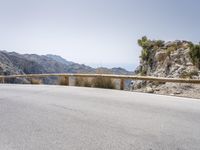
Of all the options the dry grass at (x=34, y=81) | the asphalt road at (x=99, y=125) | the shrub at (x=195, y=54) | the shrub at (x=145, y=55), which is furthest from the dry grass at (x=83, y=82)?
the shrub at (x=145, y=55)

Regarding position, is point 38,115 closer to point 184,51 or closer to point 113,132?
point 113,132

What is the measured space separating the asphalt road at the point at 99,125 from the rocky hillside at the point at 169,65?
5.02 meters

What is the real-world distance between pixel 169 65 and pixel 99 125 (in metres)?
17.4

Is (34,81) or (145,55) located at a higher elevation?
(145,55)

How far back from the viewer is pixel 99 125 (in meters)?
6.64

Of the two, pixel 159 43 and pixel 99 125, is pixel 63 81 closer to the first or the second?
pixel 99 125

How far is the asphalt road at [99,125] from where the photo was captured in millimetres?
5371

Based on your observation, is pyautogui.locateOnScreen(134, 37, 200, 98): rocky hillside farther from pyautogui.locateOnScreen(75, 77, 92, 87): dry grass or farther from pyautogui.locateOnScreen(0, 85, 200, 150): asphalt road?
pyautogui.locateOnScreen(0, 85, 200, 150): asphalt road

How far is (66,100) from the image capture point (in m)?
10.2

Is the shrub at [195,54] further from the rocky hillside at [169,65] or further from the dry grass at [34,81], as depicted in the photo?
the dry grass at [34,81]

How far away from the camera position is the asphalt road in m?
5.37

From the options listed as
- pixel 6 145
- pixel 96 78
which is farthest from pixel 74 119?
pixel 96 78

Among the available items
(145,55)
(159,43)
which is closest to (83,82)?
(145,55)

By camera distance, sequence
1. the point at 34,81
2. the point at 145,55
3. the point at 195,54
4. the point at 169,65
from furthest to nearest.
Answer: the point at 145,55
the point at 169,65
the point at 34,81
the point at 195,54
